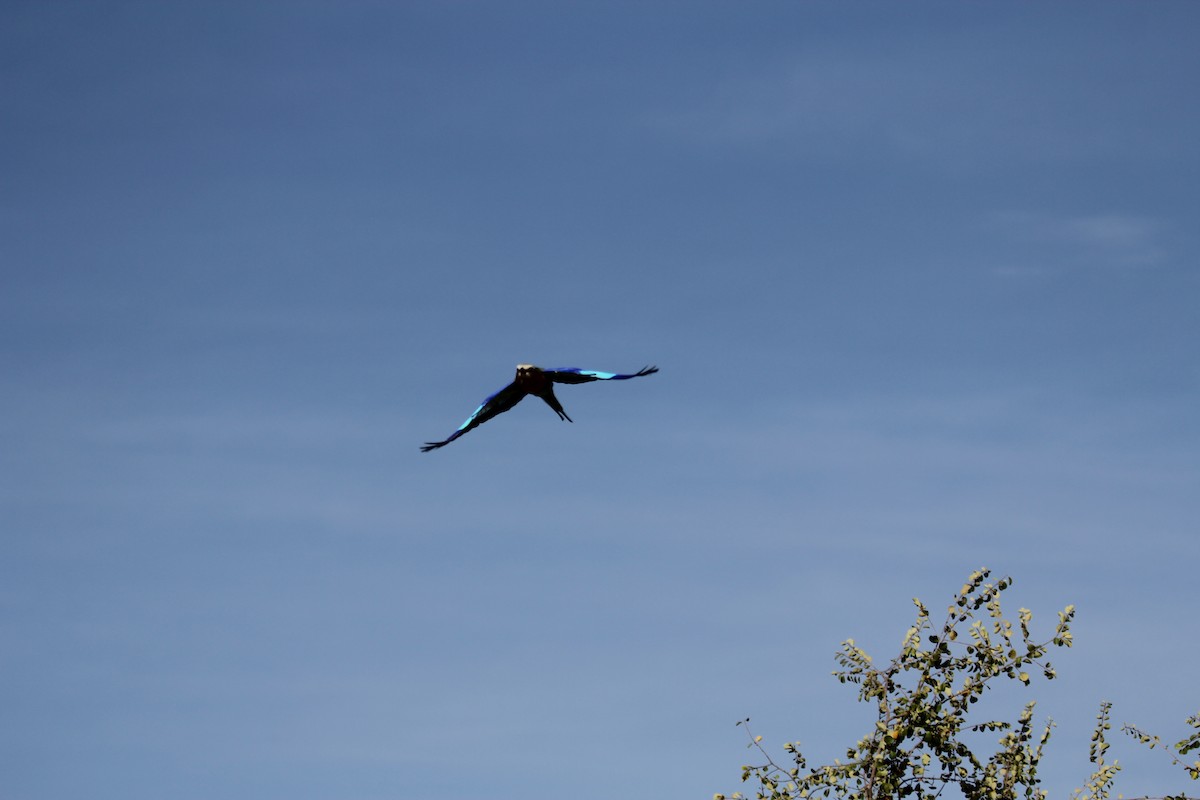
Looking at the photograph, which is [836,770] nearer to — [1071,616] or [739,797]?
[739,797]

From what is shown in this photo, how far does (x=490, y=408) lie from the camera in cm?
1900

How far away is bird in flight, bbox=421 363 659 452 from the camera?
18.3 metres

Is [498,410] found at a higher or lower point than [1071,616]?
higher

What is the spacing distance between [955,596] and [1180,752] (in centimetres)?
322

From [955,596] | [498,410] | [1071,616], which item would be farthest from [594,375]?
[1071,616]

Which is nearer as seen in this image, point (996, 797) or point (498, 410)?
point (996, 797)

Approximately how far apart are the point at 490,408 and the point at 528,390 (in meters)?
0.62

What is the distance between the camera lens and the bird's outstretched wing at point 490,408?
61.6 ft

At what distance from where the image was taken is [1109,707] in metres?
18.6

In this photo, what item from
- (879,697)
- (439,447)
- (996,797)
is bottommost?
(996,797)

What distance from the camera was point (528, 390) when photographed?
1870 cm

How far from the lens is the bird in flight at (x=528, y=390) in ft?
60.0

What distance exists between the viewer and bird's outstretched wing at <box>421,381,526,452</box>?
739 inches

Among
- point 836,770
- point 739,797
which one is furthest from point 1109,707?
point 739,797
